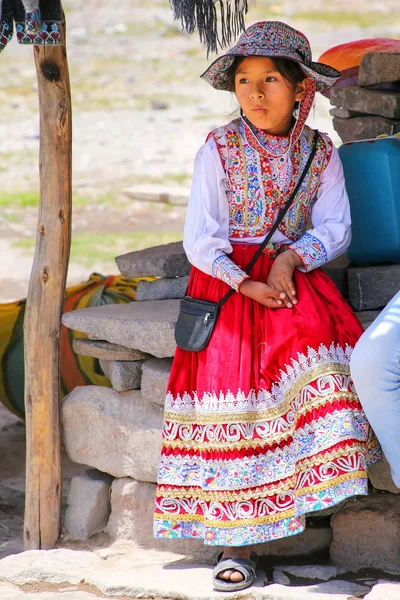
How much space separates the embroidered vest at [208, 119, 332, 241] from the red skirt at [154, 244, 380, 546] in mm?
301

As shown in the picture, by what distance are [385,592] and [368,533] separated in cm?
50

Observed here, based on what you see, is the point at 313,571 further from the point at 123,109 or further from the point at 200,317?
the point at 123,109

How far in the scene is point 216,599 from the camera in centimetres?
338

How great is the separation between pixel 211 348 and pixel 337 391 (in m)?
0.46

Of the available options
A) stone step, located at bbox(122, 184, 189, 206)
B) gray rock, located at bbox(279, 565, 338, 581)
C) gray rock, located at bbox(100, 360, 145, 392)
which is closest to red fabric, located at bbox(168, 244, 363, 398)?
gray rock, located at bbox(100, 360, 145, 392)

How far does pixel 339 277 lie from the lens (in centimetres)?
418

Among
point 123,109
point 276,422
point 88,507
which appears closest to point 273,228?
point 276,422

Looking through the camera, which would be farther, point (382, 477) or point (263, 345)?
point (382, 477)

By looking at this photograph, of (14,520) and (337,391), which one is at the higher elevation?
(337,391)

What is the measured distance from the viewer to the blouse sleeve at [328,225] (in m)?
3.49

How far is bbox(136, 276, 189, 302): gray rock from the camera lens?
4367mm

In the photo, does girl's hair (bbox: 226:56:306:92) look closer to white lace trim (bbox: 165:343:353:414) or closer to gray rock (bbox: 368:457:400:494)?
white lace trim (bbox: 165:343:353:414)

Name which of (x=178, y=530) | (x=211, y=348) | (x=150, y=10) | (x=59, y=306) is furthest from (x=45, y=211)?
(x=150, y=10)

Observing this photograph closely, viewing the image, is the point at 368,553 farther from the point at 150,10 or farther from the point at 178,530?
the point at 150,10
